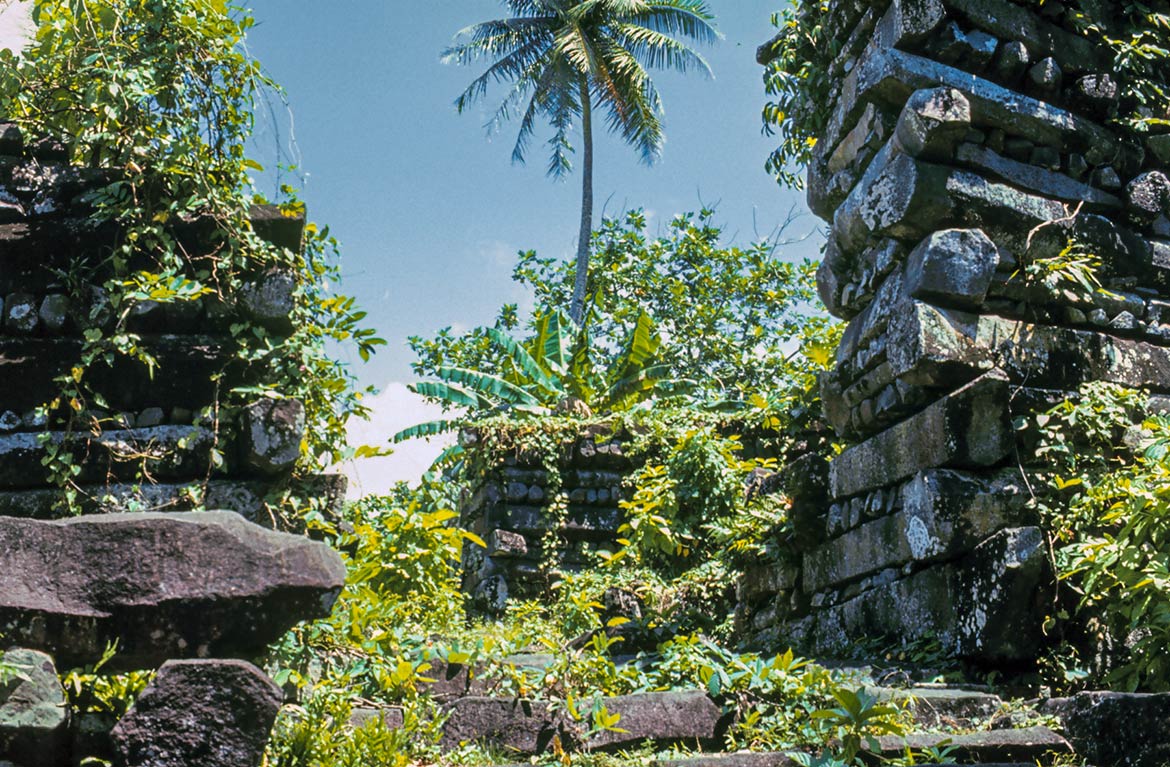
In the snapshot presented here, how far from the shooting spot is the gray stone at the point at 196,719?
2.09 meters

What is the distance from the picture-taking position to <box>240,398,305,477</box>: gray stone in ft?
12.0

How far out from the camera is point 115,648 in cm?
223

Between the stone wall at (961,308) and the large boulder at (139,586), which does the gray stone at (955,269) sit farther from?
the large boulder at (139,586)

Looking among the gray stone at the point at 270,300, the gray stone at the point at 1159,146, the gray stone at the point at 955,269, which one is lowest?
the gray stone at the point at 270,300

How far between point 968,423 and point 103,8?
395 centimetres

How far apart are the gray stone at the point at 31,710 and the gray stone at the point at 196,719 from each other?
17 cm

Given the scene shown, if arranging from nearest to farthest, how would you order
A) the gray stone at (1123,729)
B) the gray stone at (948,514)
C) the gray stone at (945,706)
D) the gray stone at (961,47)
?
1. the gray stone at (1123,729)
2. the gray stone at (945,706)
3. the gray stone at (948,514)
4. the gray stone at (961,47)

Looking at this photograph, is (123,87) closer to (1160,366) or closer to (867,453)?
(867,453)

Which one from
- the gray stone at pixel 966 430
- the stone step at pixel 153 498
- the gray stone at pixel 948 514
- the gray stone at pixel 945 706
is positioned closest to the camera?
the gray stone at pixel 945 706

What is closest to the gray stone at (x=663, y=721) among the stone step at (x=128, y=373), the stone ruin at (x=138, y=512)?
the stone ruin at (x=138, y=512)

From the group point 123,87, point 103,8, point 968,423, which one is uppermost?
point 103,8

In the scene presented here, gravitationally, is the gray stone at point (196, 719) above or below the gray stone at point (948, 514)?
below

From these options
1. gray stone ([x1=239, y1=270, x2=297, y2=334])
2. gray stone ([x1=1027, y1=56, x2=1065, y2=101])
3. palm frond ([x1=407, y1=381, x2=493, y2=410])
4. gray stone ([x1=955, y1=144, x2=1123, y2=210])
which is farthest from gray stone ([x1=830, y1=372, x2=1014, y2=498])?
palm frond ([x1=407, y1=381, x2=493, y2=410])

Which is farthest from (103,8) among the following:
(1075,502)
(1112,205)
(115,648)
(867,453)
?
(1112,205)
